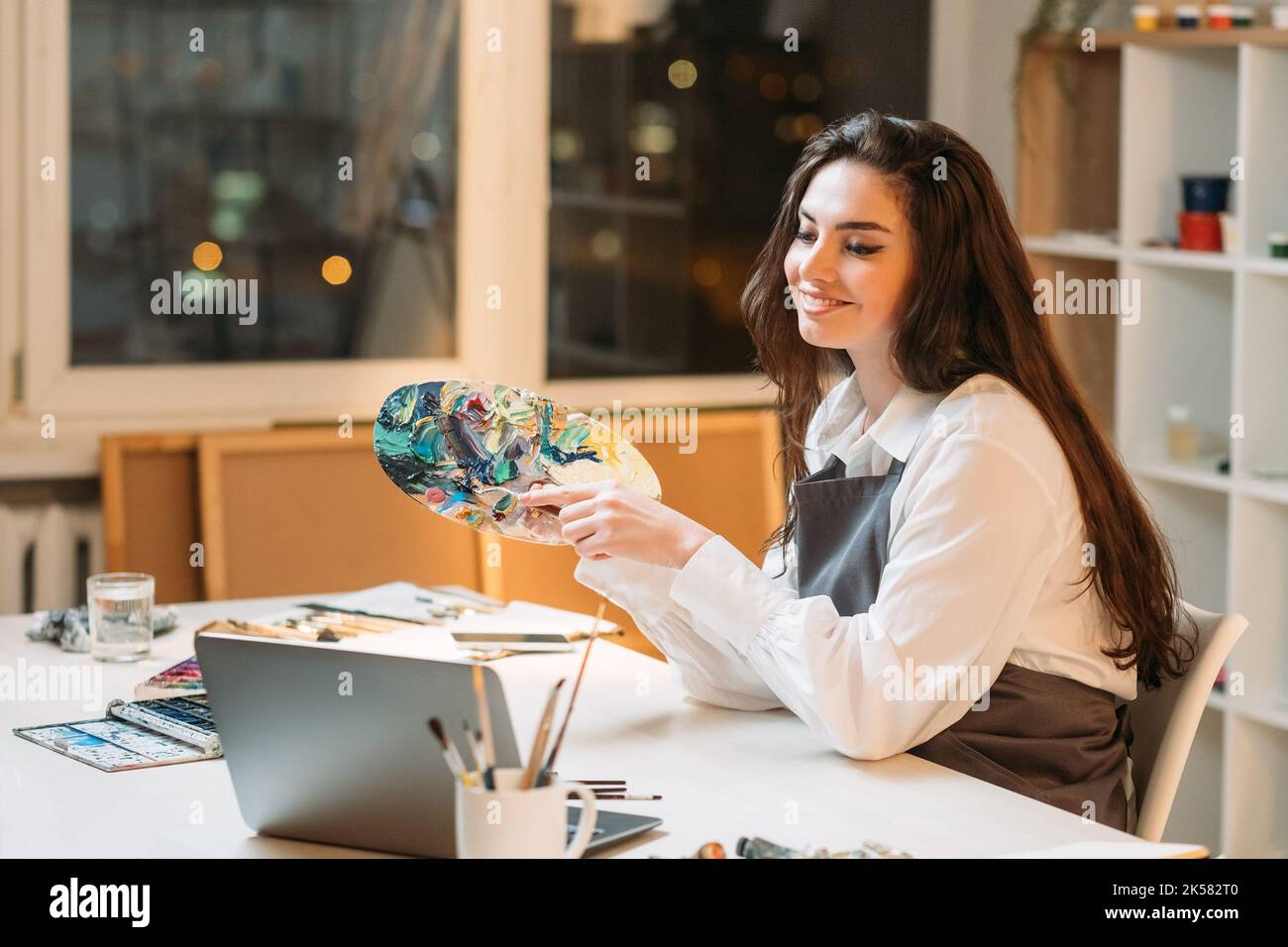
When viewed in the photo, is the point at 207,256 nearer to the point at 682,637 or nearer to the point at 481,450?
the point at 481,450

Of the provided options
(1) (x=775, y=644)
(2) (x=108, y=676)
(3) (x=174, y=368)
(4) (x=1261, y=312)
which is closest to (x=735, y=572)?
(1) (x=775, y=644)

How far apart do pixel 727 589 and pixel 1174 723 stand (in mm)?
517

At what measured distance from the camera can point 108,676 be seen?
200 centimetres

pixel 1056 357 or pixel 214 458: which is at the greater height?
pixel 1056 357

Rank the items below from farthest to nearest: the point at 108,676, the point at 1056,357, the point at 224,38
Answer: the point at 224,38
the point at 108,676
the point at 1056,357

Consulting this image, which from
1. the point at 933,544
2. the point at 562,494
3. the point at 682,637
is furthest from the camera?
the point at 682,637

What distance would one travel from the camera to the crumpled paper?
6.95ft

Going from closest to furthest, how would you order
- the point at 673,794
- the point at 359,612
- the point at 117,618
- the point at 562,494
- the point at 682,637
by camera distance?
the point at 673,794 → the point at 562,494 → the point at 682,637 → the point at 117,618 → the point at 359,612

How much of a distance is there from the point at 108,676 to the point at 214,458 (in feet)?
4.20

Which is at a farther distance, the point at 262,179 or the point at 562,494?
the point at 262,179

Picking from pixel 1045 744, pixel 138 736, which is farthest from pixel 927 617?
pixel 138 736

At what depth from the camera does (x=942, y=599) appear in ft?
5.26

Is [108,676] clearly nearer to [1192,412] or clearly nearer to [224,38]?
[224,38]

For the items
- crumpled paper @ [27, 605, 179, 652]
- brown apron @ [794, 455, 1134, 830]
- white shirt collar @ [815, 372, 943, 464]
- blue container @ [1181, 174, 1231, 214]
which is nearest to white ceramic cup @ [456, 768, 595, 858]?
brown apron @ [794, 455, 1134, 830]
